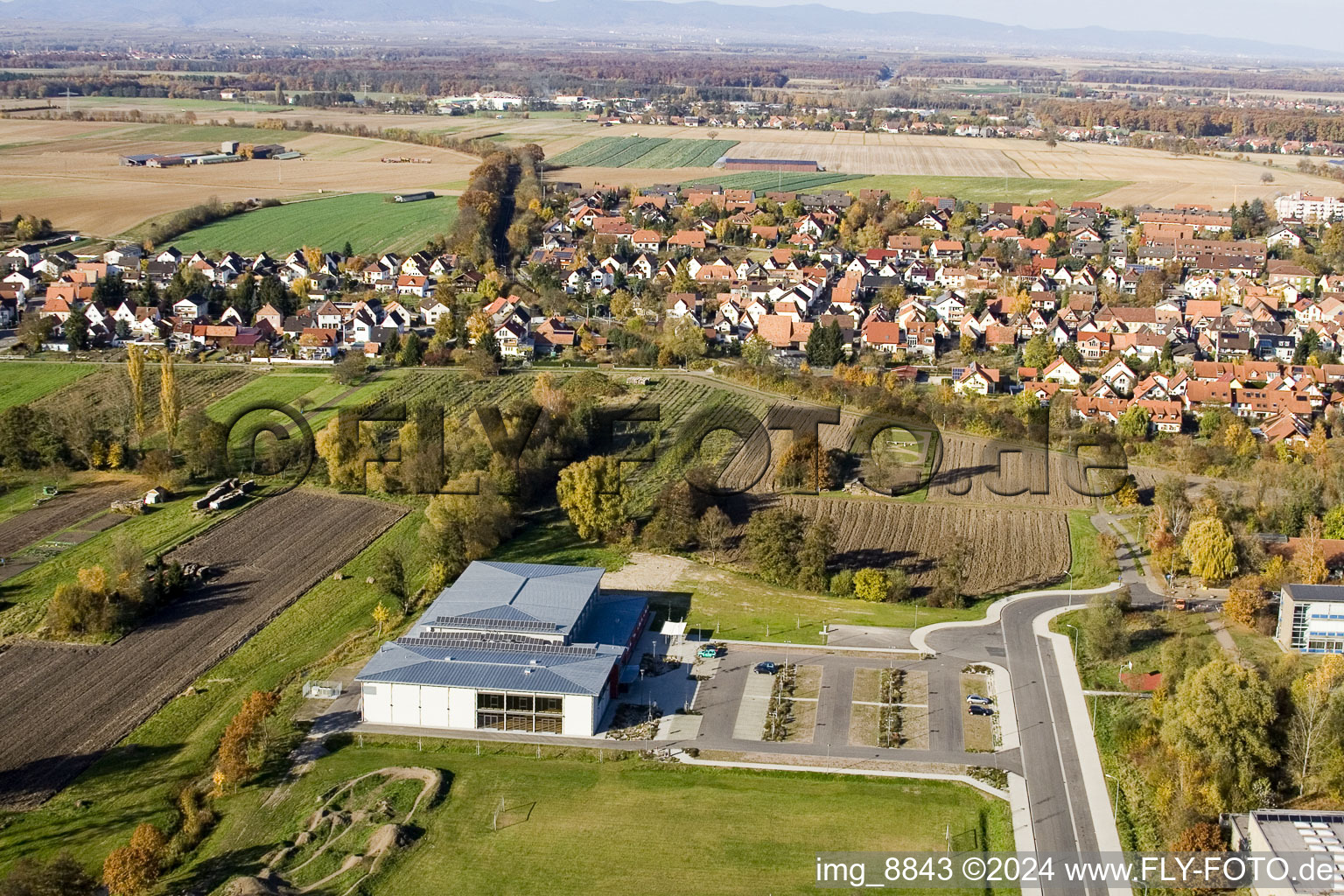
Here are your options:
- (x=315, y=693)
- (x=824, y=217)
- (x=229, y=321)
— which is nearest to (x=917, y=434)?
(x=315, y=693)

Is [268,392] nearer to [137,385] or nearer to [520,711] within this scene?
[137,385]

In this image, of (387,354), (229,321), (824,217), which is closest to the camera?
(387,354)

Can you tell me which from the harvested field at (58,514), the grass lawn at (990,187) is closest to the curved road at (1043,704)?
the harvested field at (58,514)

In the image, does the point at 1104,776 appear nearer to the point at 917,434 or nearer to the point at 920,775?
the point at 920,775

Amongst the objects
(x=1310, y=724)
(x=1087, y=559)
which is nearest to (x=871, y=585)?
(x=1087, y=559)

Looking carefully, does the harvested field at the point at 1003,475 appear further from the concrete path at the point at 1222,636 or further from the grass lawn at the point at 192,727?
the grass lawn at the point at 192,727

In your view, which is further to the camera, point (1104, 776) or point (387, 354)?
point (387, 354)

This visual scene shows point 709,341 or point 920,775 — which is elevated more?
point 709,341
